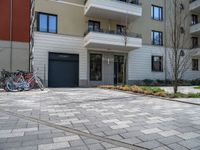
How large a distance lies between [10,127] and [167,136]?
3482mm

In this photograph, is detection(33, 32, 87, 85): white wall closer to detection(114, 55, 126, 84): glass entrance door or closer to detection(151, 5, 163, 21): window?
detection(114, 55, 126, 84): glass entrance door

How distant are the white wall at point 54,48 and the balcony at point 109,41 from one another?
0.93 metres

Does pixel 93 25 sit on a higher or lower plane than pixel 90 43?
higher

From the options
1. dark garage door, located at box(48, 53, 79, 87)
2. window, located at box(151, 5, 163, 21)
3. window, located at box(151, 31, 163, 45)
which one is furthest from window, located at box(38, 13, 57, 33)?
window, located at box(151, 5, 163, 21)

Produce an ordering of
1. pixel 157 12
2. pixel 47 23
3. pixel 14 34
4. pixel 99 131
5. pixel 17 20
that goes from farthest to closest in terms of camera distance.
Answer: pixel 157 12 < pixel 17 20 < pixel 14 34 < pixel 47 23 < pixel 99 131

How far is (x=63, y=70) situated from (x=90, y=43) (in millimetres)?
3524

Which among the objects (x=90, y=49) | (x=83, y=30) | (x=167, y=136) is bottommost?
(x=167, y=136)

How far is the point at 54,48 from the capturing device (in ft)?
60.5

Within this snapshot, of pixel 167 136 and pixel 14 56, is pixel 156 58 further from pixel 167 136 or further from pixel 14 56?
pixel 167 136

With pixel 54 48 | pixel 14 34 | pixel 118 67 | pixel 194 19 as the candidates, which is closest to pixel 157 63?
pixel 118 67

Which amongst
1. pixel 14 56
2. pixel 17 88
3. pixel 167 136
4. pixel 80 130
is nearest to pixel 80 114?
pixel 80 130

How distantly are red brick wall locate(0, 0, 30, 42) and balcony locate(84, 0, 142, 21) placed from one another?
6582mm

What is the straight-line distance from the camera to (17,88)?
13219 mm

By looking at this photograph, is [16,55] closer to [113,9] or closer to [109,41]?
[109,41]
